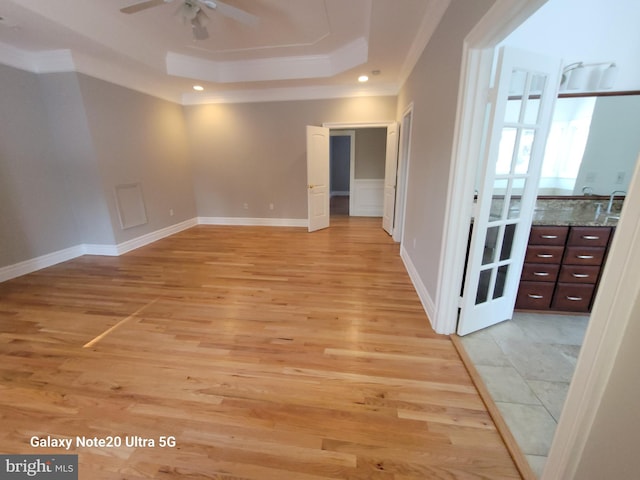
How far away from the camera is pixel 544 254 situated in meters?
2.21

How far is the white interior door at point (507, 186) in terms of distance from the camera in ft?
5.53

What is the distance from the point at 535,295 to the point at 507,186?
112 centimetres

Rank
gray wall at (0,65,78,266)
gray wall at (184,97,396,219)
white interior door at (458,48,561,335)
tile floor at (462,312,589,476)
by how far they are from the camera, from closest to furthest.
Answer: tile floor at (462,312,589,476)
white interior door at (458,48,561,335)
gray wall at (0,65,78,266)
gray wall at (184,97,396,219)

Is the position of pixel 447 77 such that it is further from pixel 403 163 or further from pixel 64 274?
pixel 64 274

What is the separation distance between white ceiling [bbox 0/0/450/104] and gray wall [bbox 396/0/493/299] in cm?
29

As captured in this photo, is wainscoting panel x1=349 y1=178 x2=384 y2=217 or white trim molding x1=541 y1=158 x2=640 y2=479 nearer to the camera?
white trim molding x1=541 y1=158 x2=640 y2=479

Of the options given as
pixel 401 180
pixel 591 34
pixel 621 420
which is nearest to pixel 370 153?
pixel 401 180

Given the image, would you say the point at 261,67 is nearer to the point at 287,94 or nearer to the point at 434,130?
the point at 287,94

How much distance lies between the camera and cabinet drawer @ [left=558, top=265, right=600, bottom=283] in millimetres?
2197

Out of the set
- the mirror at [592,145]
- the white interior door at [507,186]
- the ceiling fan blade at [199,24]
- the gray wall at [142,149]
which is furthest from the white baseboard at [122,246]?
the mirror at [592,145]

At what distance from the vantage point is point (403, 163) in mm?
4297

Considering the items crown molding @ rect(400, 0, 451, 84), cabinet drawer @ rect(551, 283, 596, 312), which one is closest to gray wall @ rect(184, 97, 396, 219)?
crown molding @ rect(400, 0, 451, 84)

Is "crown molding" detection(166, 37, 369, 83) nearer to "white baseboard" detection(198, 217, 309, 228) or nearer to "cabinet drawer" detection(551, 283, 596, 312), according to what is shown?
"white baseboard" detection(198, 217, 309, 228)

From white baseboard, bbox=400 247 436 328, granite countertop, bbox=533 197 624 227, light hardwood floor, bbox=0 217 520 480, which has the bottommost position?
light hardwood floor, bbox=0 217 520 480
